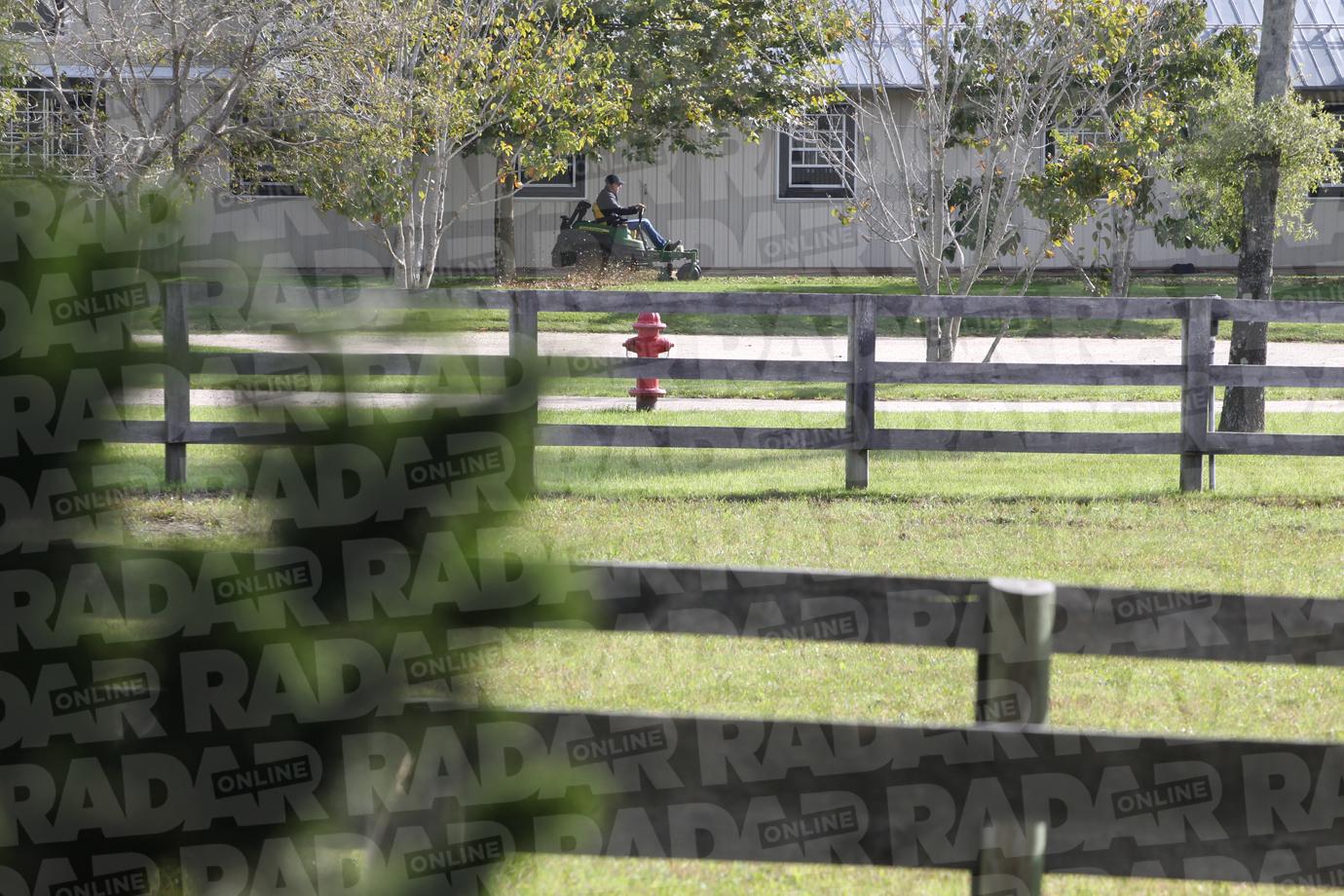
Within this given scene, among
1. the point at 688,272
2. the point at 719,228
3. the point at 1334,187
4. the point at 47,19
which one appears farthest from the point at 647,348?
the point at 1334,187

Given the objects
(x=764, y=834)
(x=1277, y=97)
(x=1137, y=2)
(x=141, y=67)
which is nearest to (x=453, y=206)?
(x=141, y=67)

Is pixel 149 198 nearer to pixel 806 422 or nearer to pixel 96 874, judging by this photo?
pixel 96 874

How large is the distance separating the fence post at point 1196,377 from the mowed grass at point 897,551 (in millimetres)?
364

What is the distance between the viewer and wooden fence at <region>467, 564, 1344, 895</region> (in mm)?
2551

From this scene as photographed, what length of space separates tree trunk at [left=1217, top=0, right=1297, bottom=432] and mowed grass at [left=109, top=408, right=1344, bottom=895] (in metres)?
0.47

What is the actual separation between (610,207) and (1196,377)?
1560 centimetres

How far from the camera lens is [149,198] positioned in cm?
183

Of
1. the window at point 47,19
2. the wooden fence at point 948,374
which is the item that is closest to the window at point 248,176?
the window at point 47,19

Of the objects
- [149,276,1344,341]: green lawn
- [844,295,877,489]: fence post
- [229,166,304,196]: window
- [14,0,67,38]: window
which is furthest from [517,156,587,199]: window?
[844,295,877,489]: fence post

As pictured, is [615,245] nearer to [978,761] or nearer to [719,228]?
[719,228]

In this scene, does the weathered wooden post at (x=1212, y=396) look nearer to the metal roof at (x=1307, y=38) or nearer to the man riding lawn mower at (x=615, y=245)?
the man riding lawn mower at (x=615, y=245)

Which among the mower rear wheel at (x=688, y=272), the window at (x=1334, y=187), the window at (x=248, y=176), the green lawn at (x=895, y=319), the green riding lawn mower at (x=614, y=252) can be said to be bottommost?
the green lawn at (x=895, y=319)

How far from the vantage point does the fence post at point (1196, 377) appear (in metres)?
8.95

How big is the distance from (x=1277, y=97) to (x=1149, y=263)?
15583mm
